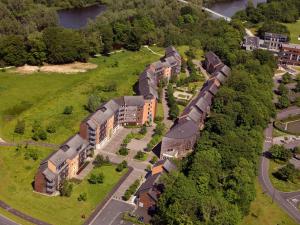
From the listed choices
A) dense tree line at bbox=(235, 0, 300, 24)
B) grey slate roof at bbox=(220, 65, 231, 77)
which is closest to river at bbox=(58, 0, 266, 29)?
dense tree line at bbox=(235, 0, 300, 24)

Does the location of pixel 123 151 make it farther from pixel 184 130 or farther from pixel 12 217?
pixel 12 217

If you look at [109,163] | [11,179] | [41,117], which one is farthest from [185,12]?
[11,179]

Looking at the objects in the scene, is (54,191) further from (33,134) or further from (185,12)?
(185,12)

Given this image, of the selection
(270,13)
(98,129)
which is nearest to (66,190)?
(98,129)

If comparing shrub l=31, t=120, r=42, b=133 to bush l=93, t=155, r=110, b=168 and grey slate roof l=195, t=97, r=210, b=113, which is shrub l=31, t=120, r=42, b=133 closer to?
bush l=93, t=155, r=110, b=168

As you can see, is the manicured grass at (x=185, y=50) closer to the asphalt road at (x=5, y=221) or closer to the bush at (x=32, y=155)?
the bush at (x=32, y=155)
